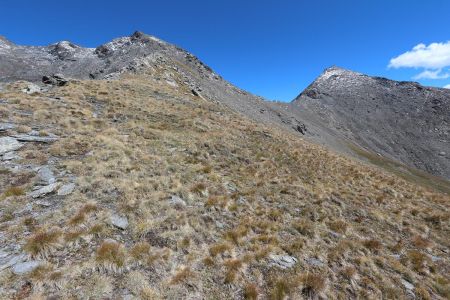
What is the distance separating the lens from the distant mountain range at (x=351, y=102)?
90.1 meters

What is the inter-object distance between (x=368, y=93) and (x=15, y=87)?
145884mm

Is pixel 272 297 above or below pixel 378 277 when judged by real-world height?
below

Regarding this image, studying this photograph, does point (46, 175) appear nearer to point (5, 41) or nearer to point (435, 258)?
point (435, 258)

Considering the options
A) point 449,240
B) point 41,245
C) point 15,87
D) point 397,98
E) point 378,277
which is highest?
point 397,98

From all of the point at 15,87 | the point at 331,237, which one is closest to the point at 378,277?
the point at 331,237

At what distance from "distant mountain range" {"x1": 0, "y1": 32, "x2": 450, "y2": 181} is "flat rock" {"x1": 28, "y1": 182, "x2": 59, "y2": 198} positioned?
67824 millimetres

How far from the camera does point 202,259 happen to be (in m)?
9.69

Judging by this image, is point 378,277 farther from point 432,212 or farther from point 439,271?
point 432,212

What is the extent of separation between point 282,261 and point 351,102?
138m

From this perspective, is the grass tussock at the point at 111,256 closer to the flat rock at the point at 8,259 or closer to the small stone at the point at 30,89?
the flat rock at the point at 8,259

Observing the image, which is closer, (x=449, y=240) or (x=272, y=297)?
(x=272, y=297)

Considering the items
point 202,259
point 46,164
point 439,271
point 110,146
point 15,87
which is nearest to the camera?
point 202,259

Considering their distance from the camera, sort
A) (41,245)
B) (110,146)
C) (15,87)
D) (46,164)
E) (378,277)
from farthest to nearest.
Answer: (15,87), (110,146), (46,164), (378,277), (41,245)

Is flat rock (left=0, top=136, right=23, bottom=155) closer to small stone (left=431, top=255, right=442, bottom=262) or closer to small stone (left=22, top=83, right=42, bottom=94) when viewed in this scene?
small stone (left=22, top=83, right=42, bottom=94)
